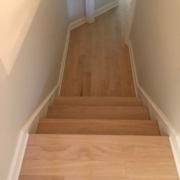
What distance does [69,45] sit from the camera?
10.9ft

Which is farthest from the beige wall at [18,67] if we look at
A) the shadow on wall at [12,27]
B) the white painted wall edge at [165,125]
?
the white painted wall edge at [165,125]

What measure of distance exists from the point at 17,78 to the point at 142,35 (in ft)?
5.24

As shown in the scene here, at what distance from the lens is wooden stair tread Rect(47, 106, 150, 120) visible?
1830 mm

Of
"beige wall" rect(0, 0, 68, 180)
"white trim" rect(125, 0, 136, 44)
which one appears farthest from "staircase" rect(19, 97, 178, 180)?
"white trim" rect(125, 0, 136, 44)

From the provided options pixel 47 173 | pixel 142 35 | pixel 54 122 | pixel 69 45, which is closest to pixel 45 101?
pixel 54 122

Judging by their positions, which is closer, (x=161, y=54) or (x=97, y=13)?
(x=161, y=54)

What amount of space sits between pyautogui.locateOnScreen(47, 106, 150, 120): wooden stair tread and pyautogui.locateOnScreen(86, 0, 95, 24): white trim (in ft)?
7.16

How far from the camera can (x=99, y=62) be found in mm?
3039

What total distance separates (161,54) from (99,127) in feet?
2.44

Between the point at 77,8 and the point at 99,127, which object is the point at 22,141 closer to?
the point at 99,127

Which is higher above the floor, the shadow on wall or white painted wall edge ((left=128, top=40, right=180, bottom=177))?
the shadow on wall

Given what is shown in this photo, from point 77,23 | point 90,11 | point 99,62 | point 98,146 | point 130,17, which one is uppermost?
point 98,146

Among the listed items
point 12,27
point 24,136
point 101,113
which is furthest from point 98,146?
point 12,27

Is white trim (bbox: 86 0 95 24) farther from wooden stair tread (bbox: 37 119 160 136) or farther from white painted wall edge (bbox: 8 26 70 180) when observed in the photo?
wooden stair tread (bbox: 37 119 160 136)
